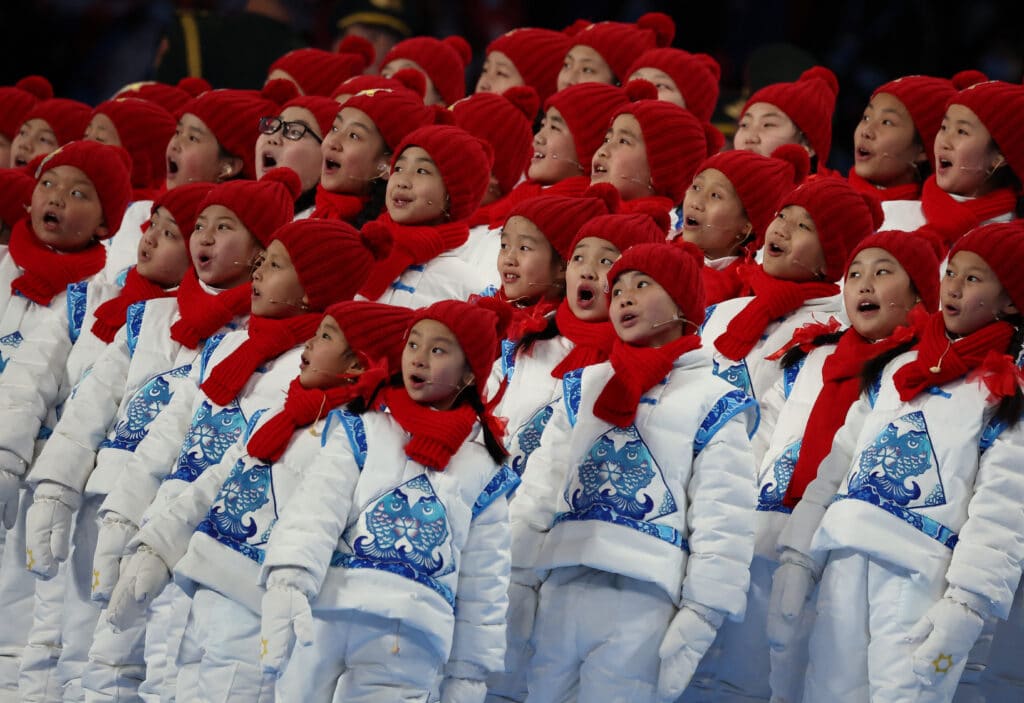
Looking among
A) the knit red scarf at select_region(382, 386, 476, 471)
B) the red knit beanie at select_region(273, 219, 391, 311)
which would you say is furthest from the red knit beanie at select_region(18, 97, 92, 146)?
the knit red scarf at select_region(382, 386, 476, 471)

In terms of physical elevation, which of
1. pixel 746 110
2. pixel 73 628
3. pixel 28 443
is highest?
pixel 746 110

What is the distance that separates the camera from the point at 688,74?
7.48 metres

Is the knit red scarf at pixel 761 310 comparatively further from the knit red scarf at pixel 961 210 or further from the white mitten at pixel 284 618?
the white mitten at pixel 284 618

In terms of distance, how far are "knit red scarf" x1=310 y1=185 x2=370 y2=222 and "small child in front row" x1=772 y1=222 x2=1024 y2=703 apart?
2.15 metres

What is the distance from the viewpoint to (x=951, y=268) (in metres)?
5.23

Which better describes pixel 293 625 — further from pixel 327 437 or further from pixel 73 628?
pixel 73 628

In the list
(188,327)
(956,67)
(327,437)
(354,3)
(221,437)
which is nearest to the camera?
(327,437)

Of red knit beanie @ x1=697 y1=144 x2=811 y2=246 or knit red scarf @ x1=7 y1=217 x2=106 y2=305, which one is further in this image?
knit red scarf @ x1=7 y1=217 x2=106 y2=305

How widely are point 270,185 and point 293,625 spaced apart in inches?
73.6

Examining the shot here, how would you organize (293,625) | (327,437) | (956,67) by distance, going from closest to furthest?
A: (293,625), (327,437), (956,67)

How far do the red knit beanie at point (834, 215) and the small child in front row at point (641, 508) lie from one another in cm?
63

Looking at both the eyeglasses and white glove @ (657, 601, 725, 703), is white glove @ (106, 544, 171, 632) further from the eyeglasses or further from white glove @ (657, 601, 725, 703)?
the eyeglasses

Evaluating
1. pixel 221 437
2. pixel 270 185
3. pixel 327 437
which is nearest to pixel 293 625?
pixel 327 437

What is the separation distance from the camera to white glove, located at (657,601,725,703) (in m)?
4.95
